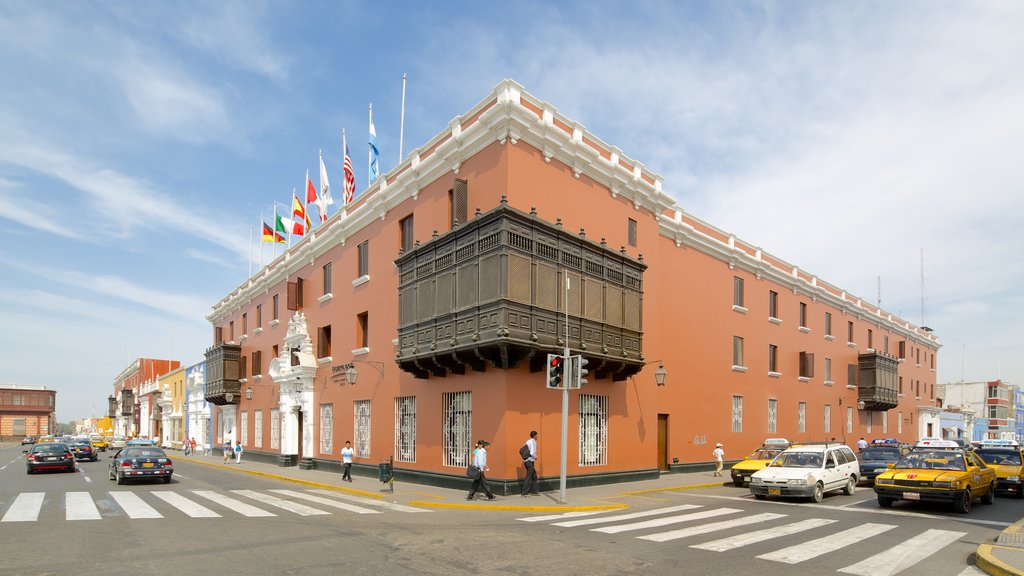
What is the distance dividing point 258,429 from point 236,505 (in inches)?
897

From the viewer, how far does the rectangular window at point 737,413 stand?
31131mm

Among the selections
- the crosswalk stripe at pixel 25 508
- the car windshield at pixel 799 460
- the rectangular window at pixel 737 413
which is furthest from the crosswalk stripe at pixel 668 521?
the rectangular window at pixel 737 413

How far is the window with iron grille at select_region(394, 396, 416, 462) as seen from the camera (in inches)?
874

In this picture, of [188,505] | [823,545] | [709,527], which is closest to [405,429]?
[188,505]

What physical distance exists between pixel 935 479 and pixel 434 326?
13.6 meters

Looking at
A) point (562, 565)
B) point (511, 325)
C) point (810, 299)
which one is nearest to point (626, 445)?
point (511, 325)

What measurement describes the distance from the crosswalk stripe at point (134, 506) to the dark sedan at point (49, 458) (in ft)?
37.5

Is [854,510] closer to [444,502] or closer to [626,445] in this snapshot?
[626,445]

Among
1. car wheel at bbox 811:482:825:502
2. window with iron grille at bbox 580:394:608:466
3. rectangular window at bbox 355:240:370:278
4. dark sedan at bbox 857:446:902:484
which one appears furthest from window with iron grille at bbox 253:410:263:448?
dark sedan at bbox 857:446:902:484

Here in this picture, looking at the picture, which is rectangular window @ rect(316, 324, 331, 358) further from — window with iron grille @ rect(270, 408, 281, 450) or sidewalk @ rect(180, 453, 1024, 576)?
window with iron grille @ rect(270, 408, 281, 450)

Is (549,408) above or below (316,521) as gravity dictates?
above

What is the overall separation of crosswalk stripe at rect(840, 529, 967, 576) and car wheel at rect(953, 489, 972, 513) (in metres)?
3.11

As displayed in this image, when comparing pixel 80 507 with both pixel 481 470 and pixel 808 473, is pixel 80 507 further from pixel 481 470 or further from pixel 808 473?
pixel 808 473

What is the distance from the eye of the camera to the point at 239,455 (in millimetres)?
36531
